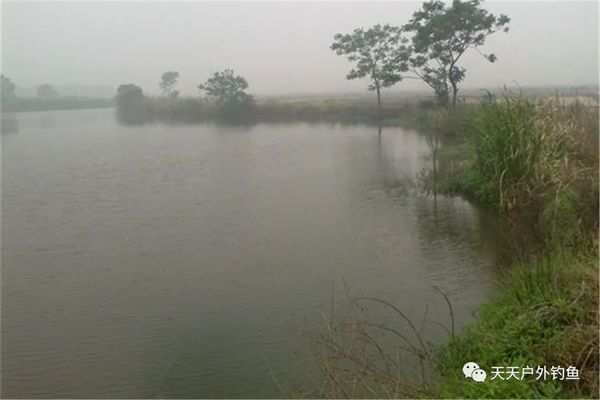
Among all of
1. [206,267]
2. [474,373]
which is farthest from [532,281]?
[206,267]

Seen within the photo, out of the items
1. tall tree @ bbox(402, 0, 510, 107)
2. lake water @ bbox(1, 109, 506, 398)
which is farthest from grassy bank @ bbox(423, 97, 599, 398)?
tall tree @ bbox(402, 0, 510, 107)

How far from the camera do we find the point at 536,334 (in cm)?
195

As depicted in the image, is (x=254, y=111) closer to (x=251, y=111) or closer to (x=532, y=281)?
(x=251, y=111)

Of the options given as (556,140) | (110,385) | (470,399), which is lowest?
(110,385)

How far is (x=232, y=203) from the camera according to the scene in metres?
5.83

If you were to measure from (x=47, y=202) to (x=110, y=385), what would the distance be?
418cm

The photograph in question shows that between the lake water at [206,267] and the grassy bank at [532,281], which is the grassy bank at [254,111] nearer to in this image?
the lake water at [206,267]

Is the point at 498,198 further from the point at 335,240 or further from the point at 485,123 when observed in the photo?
the point at 335,240

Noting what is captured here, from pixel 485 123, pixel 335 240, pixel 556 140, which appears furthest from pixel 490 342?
pixel 485 123

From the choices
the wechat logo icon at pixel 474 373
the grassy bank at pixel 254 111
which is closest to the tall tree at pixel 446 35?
the grassy bank at pixel 254 111

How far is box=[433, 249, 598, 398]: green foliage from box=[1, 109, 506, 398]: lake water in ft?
1.56

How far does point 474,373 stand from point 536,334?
0.33 m

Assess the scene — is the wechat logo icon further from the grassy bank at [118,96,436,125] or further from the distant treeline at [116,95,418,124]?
the distant treeline at [116,95,418,124]

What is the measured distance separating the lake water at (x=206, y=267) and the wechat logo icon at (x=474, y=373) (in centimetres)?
78
